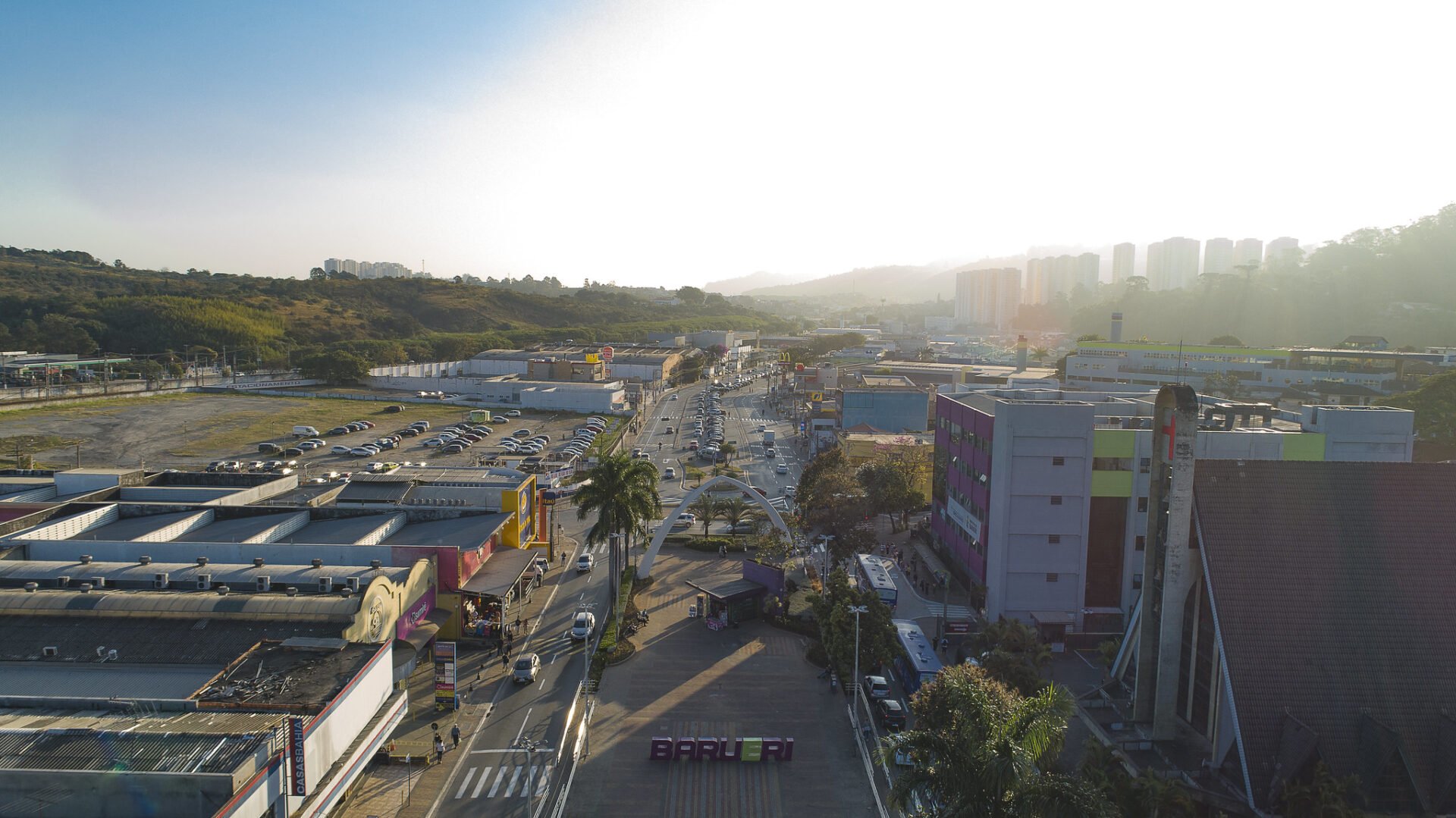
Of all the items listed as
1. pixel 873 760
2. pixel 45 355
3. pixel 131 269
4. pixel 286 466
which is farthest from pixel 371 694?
pixel 131 269

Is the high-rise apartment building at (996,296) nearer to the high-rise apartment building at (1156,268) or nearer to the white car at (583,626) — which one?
the high-rise apartment building at (1156,268)

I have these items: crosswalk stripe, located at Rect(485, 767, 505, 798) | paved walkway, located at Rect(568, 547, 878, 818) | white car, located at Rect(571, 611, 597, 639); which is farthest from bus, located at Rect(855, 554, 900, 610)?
crosswalk stripe, located at Rect(485, 767, 505, 798)

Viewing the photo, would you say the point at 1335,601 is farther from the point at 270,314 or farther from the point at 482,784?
the point at 270,314

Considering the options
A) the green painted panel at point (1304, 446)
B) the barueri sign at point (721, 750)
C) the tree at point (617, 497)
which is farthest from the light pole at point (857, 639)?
the green painted panel at point (1304, 446)

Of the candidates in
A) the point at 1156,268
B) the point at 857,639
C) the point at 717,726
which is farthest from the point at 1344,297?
the point at 717,726

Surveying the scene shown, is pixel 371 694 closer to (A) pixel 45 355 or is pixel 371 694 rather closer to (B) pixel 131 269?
(A) pixel 45 355

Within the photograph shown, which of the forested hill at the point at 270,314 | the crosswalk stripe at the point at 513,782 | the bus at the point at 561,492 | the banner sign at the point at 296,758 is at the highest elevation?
the forested hill at the point at 270,314

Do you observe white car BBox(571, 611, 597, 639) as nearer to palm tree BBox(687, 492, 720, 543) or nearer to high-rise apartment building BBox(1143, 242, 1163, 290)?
palm tree BBox(687, 492, 720, 543)
